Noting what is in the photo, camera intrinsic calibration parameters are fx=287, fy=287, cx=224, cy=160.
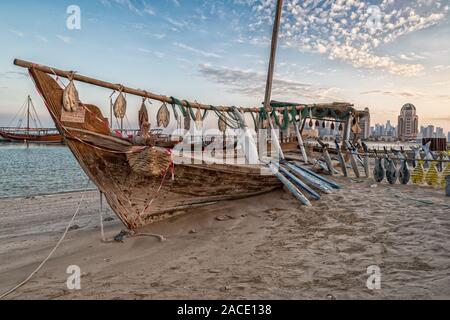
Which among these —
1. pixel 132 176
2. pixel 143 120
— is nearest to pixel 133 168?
pixel 132 176

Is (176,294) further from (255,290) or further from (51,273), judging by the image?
(51,273)

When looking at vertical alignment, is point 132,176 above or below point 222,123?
below

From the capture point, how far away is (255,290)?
129 inches

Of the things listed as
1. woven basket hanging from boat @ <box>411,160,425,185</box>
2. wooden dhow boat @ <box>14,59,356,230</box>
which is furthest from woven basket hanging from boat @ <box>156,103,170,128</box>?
woven basket hanging from boat @ <box>411,160,425,185</box>

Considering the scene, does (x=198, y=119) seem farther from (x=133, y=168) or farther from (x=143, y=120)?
(x=133, y=168)

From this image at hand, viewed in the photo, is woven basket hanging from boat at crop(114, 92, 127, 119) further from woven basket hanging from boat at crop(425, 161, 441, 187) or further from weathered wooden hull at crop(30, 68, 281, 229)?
woven basket hanging from boat at crop(425, 161, 441, 187)

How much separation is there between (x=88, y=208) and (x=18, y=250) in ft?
15.8

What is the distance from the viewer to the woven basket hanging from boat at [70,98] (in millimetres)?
4594

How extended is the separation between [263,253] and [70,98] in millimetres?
3946

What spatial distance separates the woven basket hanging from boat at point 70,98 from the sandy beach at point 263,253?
8.39 ft

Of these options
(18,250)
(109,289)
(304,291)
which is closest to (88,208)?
(18,250)

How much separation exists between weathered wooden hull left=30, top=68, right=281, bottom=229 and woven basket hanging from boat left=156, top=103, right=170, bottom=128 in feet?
2.76

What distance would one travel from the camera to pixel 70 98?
464cm

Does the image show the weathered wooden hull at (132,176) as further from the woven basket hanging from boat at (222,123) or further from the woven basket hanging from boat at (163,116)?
the woven basket hanging from boat at (222,123)
